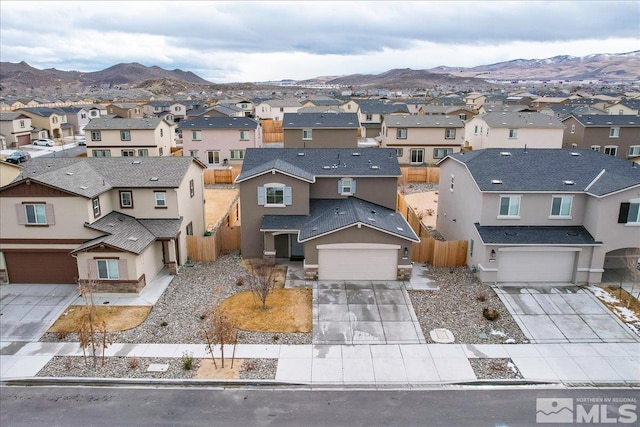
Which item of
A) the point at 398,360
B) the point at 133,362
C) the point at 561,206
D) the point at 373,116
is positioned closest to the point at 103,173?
the point at 133,362

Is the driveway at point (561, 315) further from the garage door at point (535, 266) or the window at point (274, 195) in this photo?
the window at point (274, 195)

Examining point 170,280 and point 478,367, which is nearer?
point 478,367

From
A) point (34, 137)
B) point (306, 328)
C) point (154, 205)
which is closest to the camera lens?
point (306, 328)

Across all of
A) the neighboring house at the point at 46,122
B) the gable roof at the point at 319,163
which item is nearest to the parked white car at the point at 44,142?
the neighboring house at the point at 46,122

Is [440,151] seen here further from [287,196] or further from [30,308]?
[30,308]

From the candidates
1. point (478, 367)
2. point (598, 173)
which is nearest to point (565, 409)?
point (478, 367)

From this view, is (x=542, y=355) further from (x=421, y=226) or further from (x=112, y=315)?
(x=112, y=315)
